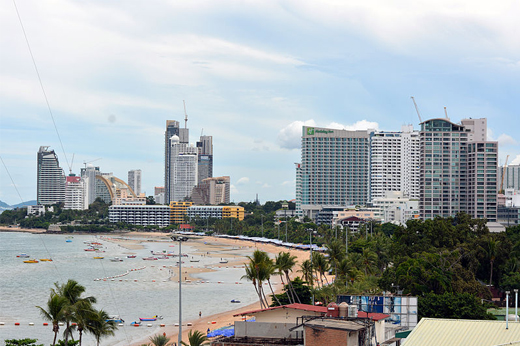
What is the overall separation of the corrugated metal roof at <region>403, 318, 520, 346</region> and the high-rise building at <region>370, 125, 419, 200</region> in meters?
168

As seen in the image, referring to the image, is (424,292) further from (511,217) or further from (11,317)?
(511,217)

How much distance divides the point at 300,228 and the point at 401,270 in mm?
107211

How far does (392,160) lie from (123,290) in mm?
128846

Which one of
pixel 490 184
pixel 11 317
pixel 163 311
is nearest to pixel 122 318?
pixel 163 311

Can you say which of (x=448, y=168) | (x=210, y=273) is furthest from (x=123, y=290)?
(x=448, y=168)

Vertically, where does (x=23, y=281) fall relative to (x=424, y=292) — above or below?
below

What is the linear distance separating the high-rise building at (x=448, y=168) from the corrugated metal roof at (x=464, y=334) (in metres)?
139

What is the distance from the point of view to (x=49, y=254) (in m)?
128

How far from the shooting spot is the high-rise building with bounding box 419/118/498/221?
504 feet

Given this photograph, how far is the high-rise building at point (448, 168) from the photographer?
15350cm

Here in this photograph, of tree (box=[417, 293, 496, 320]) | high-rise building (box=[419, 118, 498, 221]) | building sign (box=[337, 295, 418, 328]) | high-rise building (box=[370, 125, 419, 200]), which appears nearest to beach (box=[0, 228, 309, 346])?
tree (box=[417, 293, 496, 320])

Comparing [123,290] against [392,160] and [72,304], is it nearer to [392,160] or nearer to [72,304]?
[72,304]

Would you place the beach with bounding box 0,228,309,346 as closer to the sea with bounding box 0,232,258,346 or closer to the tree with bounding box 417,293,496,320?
the sea with bounding box 0,232,258,346

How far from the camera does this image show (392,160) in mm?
187000
